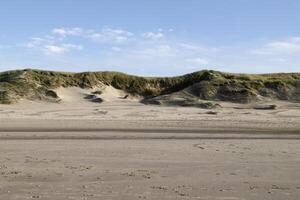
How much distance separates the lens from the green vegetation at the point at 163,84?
108ft

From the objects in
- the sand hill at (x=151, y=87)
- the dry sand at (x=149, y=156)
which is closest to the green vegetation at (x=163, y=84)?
the sand hill at (x=151, y=87)

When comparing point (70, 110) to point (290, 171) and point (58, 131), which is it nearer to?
point (58, 131)

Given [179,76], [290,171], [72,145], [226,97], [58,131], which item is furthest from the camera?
[179,76]

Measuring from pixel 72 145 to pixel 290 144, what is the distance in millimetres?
5711

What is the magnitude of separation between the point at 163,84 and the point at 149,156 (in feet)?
87.5

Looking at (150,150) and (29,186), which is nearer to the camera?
(29,186)

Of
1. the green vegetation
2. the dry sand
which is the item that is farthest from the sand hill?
the dry sand

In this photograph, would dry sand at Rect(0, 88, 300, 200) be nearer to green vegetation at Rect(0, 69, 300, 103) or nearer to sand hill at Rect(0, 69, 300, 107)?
sand hill at Rect(0, 69, 300, 107)

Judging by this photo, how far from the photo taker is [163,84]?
3884 cm

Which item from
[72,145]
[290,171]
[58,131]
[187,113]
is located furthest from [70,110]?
[290,171]

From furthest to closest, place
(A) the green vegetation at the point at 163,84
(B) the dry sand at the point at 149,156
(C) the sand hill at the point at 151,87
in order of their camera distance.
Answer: (A) the green vegetation at the point at 163,84 < (C) the sand hill at the point at 151,87 < (B) the dry sand at the point at 149,156

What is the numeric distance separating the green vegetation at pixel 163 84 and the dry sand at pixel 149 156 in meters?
7.75

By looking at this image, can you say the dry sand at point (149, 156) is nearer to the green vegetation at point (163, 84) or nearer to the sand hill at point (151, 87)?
the sand hill at point (151, 87)

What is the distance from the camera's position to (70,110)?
27.3 metres
